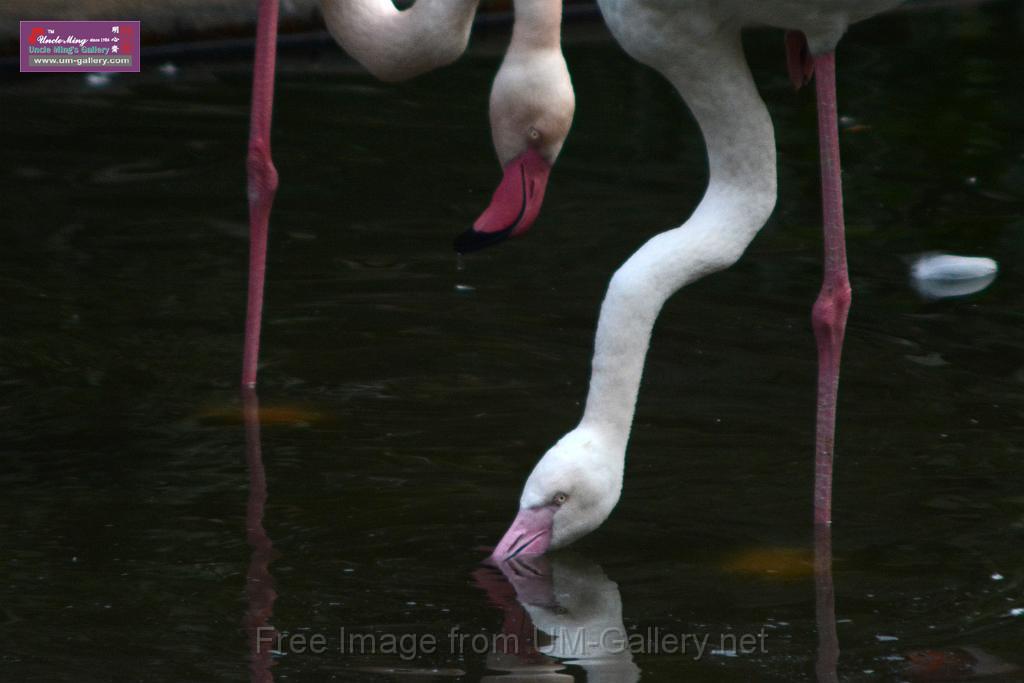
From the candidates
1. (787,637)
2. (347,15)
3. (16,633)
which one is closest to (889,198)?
(347,15)

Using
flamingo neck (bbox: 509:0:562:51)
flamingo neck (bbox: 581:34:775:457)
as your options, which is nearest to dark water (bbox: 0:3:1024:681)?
flamingo neck (bbox: 581:34:775:457)

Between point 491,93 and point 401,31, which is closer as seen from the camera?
point 491,93

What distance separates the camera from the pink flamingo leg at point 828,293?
3762 millimetres

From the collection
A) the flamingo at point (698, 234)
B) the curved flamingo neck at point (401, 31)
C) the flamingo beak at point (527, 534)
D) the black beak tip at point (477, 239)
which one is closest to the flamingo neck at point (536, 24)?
the curved flamingo neck at point (401, 31)

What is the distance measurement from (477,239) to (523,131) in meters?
0.33

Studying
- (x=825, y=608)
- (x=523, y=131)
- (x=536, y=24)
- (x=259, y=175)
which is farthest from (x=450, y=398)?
(x=825, y=608)

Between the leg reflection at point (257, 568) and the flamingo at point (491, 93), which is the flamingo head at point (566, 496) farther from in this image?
the flamingo at point (491, 93)

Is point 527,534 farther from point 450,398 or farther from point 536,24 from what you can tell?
point 536,24

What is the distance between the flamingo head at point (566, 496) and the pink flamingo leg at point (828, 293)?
0.49m

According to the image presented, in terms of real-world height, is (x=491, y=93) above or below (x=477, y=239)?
above

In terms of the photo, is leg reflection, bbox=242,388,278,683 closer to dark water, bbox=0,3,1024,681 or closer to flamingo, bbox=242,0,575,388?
dark water, bbox=0,3,1024,681

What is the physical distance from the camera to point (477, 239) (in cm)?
457

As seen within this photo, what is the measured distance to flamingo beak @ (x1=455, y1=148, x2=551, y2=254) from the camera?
457 cm

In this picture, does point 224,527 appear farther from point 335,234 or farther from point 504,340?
point 335,234
